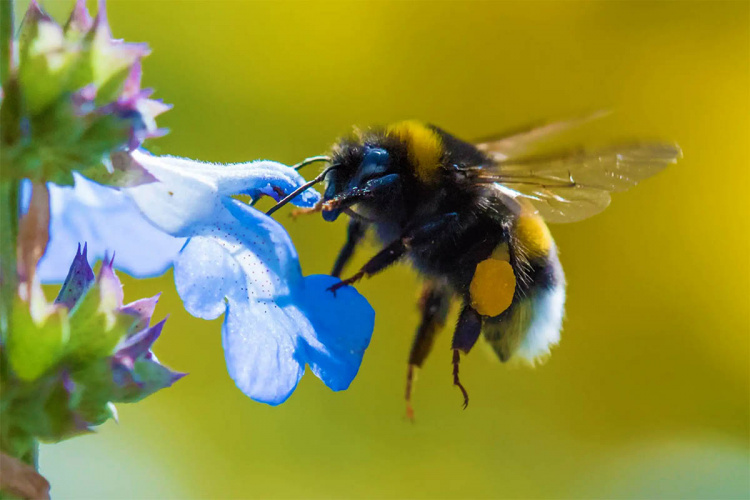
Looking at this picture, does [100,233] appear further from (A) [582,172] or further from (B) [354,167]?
(A) [582,172]

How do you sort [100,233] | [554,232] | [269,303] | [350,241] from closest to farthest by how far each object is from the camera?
[269,303], [100,233], [350,241], [554,232]

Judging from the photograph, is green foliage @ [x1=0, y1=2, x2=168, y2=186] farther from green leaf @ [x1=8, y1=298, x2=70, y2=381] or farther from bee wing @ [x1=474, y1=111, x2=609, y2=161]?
bee wing @ [x1=474, y1=111, x2=609, y2=161]

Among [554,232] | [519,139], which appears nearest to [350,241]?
[519,139]

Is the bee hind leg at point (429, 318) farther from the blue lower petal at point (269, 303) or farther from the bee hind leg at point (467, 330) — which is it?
the blue lower petal at point (269, 303)

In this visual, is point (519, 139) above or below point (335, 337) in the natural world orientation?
above

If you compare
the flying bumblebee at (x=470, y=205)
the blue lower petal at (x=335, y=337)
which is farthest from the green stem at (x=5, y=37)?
the flying bumblebee at (x=470, y=205)

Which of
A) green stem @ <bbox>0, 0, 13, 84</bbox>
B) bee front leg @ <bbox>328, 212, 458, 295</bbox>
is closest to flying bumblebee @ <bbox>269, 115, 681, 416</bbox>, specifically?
bee front leg @ <bbox>328, 212, 458, 295</bbox>

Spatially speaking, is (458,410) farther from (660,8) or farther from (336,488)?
(660,8)
